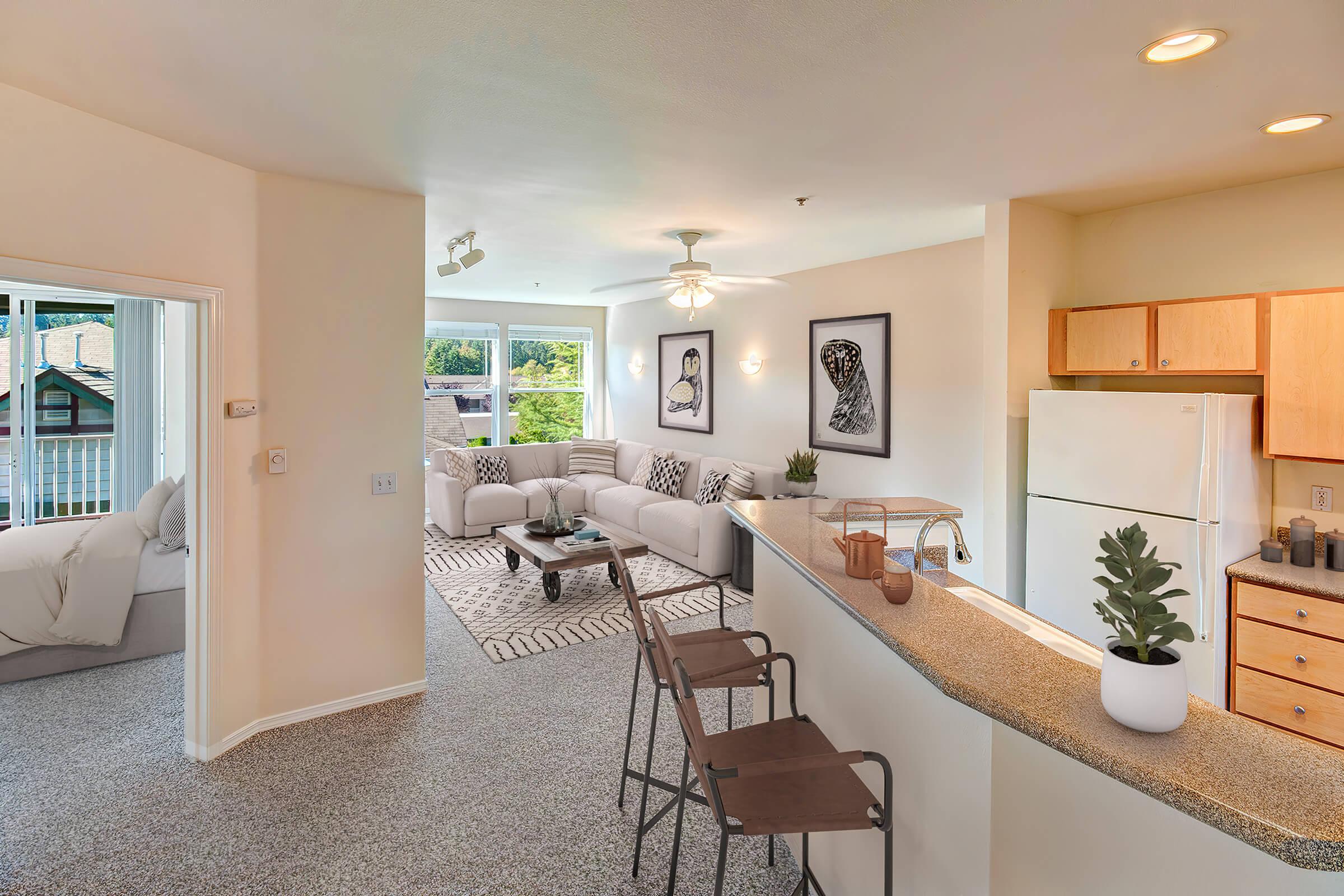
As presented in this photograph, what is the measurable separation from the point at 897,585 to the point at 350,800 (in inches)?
86.8

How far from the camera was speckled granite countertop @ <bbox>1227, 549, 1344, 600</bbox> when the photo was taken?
2572 millimetres

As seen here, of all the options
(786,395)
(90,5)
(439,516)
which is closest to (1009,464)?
(786,395)

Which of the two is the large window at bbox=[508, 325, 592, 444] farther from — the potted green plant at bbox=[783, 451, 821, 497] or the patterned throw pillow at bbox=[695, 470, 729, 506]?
the potted green plant at bbox=[783, 451, 821, 497]

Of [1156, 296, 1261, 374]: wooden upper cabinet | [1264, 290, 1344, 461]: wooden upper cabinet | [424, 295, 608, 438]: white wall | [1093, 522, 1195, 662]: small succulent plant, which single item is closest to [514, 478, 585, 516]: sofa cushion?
[424, 295, 608, 438]: white wall

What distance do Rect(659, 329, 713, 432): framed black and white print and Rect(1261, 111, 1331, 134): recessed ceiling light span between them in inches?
181

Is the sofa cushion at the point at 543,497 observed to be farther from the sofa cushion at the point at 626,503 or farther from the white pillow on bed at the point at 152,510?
the white pillow on bed at the point at 152,510

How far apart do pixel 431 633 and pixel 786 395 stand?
3.42 m

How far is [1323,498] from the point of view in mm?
2926

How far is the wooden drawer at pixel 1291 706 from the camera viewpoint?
2.54m

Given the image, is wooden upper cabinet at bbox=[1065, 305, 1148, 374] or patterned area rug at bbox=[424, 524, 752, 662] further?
patterned area rug at bbox=[424, 524, 752, 662]

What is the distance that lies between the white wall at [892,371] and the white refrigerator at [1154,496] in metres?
0.94

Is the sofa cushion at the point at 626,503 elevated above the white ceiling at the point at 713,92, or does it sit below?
below

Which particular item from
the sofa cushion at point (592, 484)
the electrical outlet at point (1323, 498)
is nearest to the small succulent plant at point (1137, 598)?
the electrical outlet at point (1323, 498)

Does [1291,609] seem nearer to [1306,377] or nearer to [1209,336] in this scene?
[1306,377]
